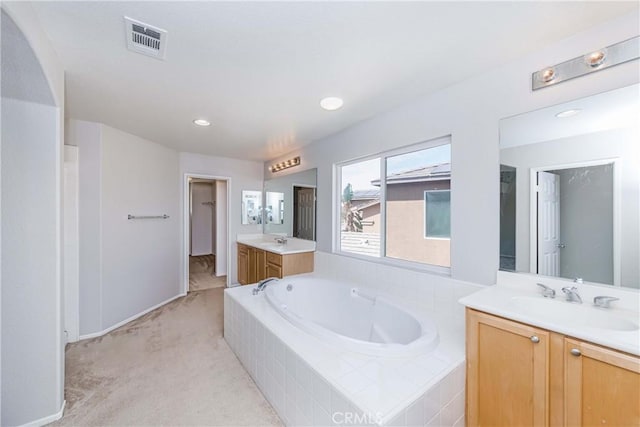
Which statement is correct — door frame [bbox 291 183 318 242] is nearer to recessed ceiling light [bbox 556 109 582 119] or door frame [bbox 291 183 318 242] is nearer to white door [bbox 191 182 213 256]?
recessed ceiling light [bbox 556 109 582 119]

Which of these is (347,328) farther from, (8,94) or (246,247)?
(8,94)

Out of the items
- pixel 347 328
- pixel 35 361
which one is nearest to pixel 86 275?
pixel 35 361

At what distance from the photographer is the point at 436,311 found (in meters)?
1.91

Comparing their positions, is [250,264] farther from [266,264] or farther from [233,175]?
[233,175]

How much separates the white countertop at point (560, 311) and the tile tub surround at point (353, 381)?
32cm

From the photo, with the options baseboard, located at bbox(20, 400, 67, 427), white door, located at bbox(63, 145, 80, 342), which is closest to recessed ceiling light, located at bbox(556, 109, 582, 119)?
baseboard, located at bbox(20, 400, 67, 427)

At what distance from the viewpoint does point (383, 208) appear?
254cm

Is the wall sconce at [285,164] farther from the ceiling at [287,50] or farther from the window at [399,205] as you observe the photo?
the ceiling at [287,50]

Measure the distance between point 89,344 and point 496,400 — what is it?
10.7 ft

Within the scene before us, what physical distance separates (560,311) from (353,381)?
1136 mm

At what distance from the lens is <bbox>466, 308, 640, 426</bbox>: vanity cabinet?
938 mm

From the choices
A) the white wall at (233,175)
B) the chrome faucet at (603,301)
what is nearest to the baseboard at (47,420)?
the white wall at (233,175)

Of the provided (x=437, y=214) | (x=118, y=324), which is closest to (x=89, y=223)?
(x=118, y=324)

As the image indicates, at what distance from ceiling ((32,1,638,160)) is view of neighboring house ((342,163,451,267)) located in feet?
2.24
